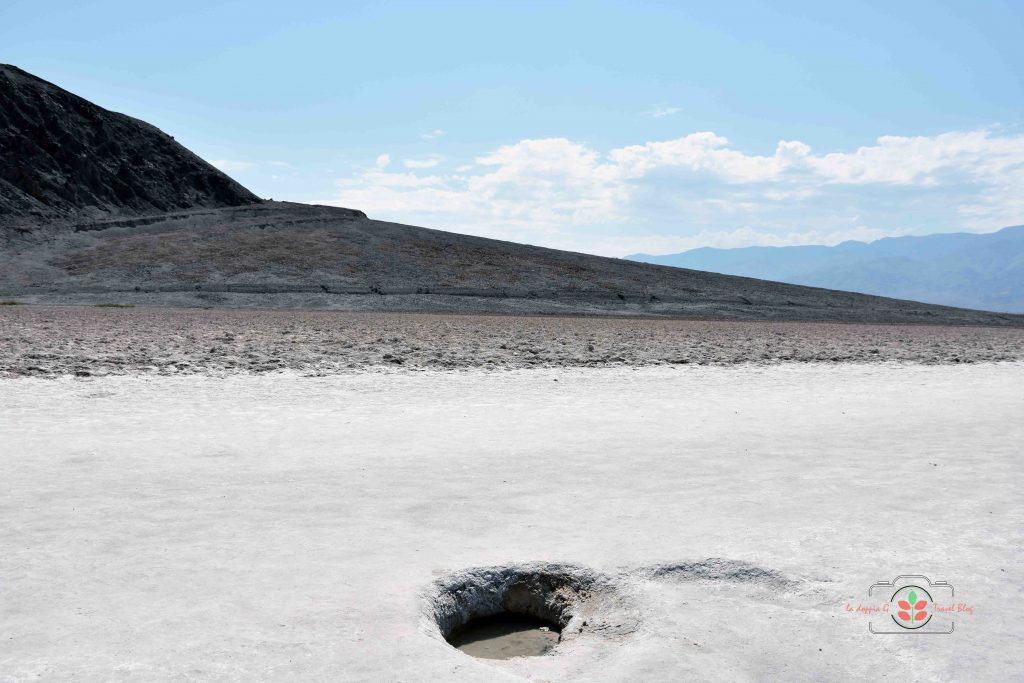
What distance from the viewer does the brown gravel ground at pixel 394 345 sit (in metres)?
13.8

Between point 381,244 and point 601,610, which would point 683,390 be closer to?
point 601,610

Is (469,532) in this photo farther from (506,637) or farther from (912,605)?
(912,605)

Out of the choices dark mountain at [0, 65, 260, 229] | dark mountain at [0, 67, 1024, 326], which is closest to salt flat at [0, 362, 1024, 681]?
dark mountain at [0, 67, 1024, 326]

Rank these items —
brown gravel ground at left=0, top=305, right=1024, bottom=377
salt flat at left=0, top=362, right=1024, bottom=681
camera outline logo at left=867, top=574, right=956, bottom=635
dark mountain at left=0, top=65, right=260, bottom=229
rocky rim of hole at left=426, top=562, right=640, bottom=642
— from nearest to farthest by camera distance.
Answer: salt flat at left=0, top=362, right=1024, bottom=681, camera outline logo at left=867, top=574, right=956, bottom=635, rocky rim of hole at left=426, top=562, right=640, bottom=642, brown gravel ground at left=0, top=305, right=1024, bottom=377, dark mountain at left=0, top=65, right=260, bottom=229

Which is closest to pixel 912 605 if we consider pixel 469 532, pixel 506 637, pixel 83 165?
pixel 506 637

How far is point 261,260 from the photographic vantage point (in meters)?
43.1

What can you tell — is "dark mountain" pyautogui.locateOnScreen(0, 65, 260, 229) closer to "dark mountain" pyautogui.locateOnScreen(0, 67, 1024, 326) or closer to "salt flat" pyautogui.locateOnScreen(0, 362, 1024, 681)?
"dark mountain" pyautogui.locateOnScreen(0, 67, 1024, 326)

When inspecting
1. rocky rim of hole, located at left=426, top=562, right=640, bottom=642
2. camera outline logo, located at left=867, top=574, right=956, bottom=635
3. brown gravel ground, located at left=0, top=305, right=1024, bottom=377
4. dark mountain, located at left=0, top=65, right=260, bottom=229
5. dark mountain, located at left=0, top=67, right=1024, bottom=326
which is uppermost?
dark mountain, located at left=0, top=65, right=260, bottom=229

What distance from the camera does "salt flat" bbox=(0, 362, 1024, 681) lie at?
3.68m

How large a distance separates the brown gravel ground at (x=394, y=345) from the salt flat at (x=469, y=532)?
132 inches

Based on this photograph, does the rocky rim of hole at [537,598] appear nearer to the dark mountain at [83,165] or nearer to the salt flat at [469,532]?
the salt flat at [469,532]

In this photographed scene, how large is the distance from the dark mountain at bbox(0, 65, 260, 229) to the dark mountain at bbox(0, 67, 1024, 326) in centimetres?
13

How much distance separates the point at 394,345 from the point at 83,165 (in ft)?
181

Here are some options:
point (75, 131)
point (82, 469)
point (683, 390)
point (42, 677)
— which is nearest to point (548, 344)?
point (683, 390)
